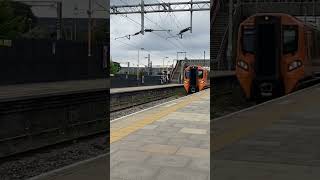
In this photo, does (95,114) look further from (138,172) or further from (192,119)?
(138,172)

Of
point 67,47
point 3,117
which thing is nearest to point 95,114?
point 3,117

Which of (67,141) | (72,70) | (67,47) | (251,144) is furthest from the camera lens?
(72,70)

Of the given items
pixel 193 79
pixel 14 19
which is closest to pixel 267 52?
pixel 193 79

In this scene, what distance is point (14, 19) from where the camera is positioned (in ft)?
99.3

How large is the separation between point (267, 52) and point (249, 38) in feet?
2.14

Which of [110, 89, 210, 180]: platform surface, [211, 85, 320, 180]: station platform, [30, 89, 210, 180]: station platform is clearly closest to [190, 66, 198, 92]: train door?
[110, 89, 210, 180]: platform surface

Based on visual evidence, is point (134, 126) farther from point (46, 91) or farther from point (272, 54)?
point (46, 91)

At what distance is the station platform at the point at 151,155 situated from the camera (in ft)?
18.1

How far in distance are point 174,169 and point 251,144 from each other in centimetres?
183

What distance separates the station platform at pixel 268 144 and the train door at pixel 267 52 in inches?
107

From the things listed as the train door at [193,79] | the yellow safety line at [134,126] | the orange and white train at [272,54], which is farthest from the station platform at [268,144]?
the train door at [193,79]

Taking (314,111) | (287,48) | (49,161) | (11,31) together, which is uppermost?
(11,31)

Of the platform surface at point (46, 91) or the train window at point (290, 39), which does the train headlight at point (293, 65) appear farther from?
the platform surface at point (46, 91)

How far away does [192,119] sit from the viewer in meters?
11.7
